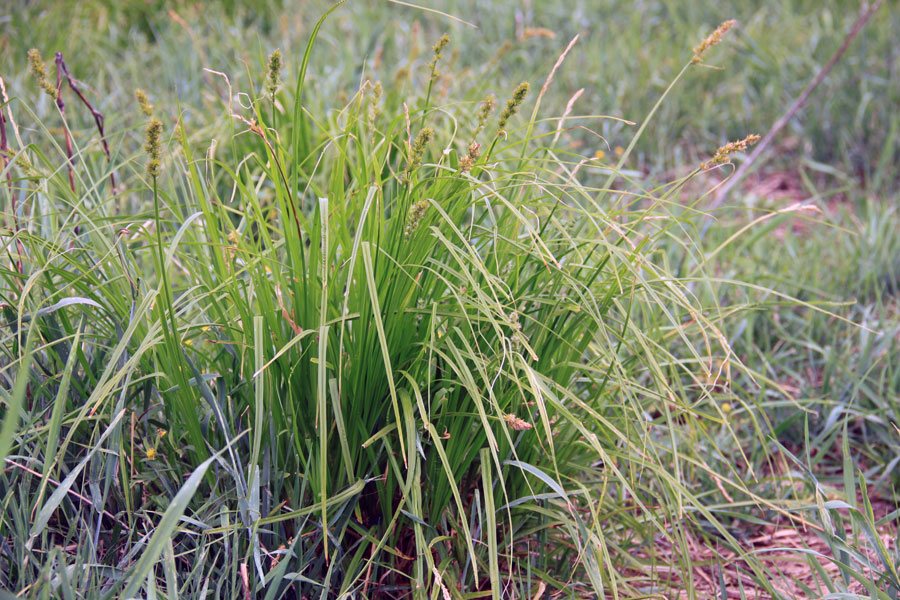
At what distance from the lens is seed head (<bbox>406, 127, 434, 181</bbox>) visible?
1188 millimetres

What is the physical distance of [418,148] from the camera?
48.1 inches

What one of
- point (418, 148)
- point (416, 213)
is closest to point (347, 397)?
point (416, 213)

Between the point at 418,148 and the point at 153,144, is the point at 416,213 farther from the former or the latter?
the point at 153,144

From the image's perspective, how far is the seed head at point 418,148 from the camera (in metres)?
1.19

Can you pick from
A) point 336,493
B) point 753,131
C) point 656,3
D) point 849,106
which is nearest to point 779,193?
point 753,131

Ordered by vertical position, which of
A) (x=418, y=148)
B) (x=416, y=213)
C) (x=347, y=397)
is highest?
(x=418, y=148)

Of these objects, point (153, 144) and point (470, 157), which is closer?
point (153, 144)

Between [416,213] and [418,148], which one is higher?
[418,148]

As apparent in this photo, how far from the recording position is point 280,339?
143 centimetres

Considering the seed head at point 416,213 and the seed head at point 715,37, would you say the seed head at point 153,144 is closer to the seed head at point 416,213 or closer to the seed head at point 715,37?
the seed head at point 416,213

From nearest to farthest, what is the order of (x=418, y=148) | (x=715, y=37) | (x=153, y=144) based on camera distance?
(x=153, y=144)
(x=418, y=148)
(x=715, y=37)

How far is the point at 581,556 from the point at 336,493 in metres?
0.49

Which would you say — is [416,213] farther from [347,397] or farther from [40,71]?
[40,71]

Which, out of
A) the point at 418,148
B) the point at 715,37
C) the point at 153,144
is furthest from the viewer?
the point at 715,37
